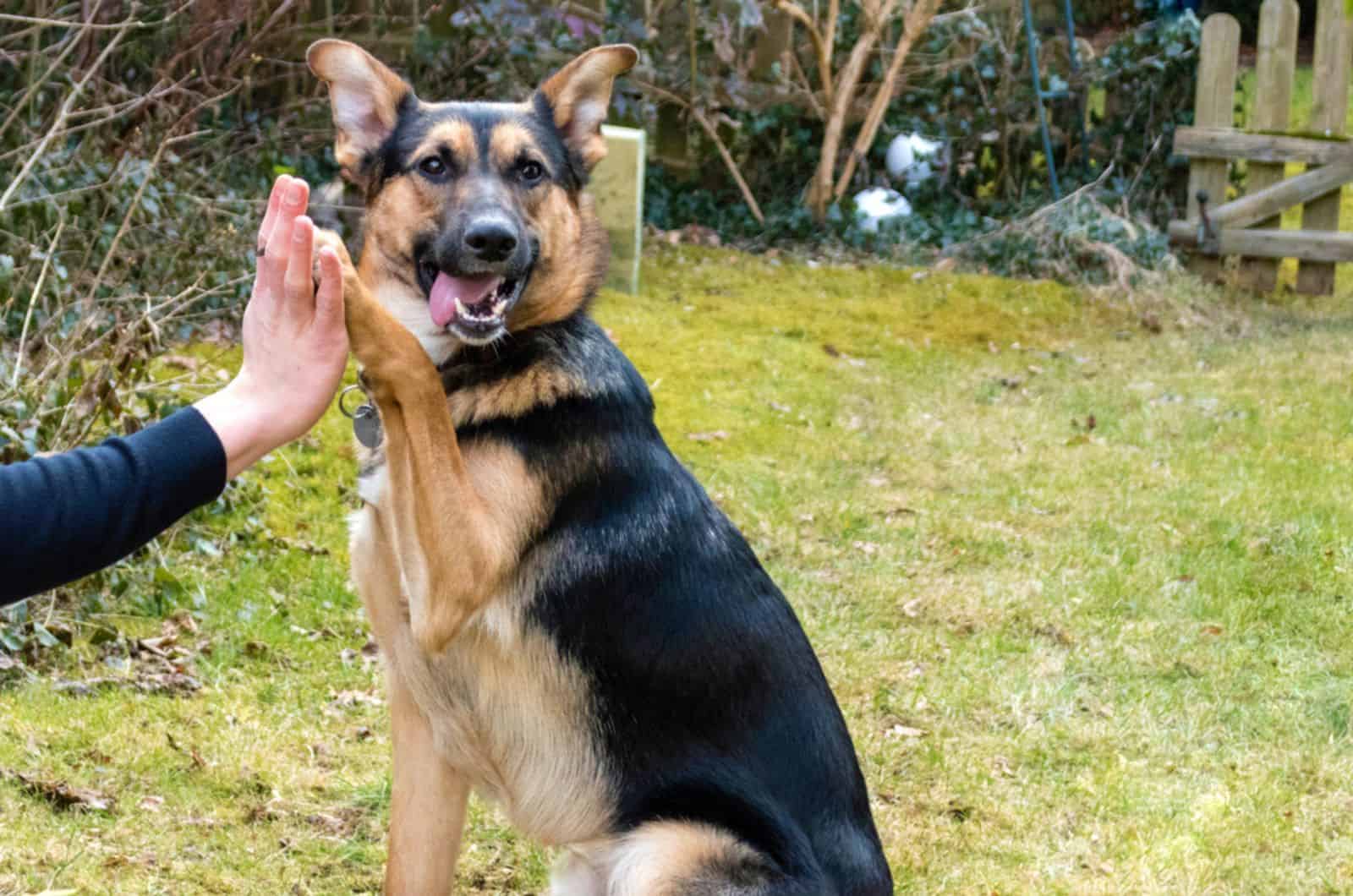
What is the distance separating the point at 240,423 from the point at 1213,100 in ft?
36.5

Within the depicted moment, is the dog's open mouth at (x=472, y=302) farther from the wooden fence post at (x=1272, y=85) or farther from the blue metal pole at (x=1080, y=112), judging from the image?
the blue metal pole at (x=1080, y=112)

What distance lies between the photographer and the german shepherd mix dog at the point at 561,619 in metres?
2.93

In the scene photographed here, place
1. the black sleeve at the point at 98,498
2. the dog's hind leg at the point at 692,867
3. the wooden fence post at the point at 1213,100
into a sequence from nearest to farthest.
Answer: the black sleeve at the point at 98,498 < the dog's hind leg at the point at 692,867 < the wooden fence post at the point at 1213,100

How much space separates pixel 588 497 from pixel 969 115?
10629 mm

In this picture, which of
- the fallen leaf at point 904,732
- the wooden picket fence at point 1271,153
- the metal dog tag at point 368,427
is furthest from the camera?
the wooden picket fence at point 1271,153

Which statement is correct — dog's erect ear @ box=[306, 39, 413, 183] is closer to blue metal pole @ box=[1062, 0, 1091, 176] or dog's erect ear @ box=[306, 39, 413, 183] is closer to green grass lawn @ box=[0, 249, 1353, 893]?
green grass lawn @ box=[0, 249, 1353, 893]

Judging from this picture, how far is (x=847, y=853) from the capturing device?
3008 millimetres

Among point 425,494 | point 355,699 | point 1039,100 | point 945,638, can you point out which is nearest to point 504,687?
point 425,494

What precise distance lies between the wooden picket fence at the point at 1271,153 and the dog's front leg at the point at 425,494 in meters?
9.89

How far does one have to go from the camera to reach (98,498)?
177cm

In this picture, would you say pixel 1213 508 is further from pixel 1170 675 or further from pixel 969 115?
pixel 969 115

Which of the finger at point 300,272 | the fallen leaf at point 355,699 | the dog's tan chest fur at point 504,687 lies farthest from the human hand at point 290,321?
the fallen leaf at point 355,699

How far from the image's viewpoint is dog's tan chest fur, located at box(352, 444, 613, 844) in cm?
310

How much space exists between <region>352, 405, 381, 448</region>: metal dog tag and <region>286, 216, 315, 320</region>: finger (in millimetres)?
1062
